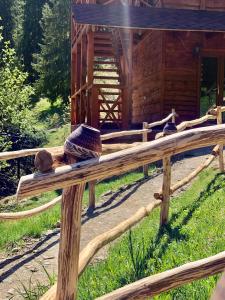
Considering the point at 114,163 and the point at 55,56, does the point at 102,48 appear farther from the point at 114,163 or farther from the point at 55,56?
the point at 55,56

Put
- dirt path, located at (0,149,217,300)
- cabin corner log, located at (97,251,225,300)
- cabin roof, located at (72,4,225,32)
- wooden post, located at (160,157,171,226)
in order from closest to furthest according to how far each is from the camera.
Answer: cabin corner log, located at (97,251,225,300)
dirt path, located at (0,149,217,300)
wooden post, located at (160,157,171,226)
cabin roof, located at (72,4,225,32)

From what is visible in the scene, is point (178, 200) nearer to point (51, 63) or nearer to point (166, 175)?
point (166, 175)

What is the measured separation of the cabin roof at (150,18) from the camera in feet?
42.5

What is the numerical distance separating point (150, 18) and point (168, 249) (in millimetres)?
10142

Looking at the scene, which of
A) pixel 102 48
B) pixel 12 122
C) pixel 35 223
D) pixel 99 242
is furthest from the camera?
pixel 12 122

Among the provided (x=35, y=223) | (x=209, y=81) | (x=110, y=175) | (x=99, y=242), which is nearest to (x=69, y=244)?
(x=110, y=175)

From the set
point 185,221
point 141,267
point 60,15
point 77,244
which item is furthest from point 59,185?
point 60,15

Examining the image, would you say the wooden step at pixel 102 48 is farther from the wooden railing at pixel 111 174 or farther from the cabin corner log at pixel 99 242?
the wooden railing at pixel 111 174

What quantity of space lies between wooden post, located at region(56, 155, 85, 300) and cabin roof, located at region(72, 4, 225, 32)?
1020cm

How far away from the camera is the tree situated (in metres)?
34.6

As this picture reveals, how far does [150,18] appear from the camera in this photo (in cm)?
1378

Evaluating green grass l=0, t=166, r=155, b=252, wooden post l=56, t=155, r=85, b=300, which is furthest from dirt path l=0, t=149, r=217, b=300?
wooden post l=56, t=155, r=85, b=300

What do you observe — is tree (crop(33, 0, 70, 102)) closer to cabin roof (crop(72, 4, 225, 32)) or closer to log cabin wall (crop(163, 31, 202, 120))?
log cabin wall (crop(163, 31, 202, 120))

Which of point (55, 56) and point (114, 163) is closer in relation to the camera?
point (114, 163)
